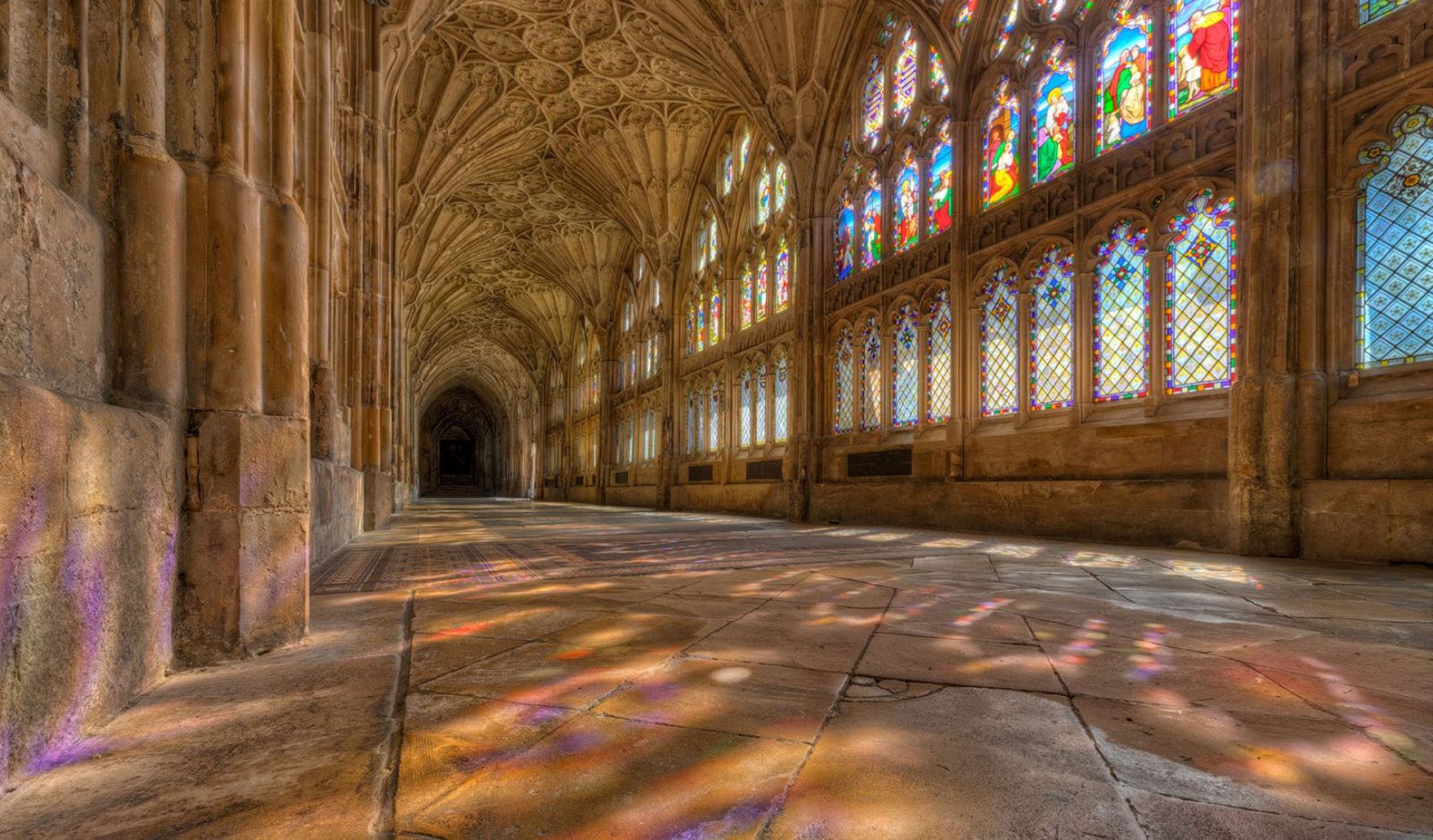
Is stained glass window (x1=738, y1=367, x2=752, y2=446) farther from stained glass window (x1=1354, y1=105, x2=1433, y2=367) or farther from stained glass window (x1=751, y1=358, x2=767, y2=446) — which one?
stained glass window (x1=1354, y1=105, x2=1433, y2=367)

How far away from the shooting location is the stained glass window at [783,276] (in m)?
15.0

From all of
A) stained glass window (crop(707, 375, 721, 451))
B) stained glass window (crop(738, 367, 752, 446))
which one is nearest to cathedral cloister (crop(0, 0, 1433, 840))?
stained glass window (crop(738, 367, 752, 446))

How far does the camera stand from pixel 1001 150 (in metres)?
9.75

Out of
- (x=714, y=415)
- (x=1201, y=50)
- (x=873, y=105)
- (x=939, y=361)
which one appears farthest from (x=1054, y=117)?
(x=714, y=415)

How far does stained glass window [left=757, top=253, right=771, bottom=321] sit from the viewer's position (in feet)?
52.0

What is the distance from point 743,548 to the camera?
22.1ft

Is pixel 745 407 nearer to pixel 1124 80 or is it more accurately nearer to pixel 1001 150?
pixel 1001 150

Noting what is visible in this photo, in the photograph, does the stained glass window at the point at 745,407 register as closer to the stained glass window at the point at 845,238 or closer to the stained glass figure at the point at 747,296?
the stained glass figure at the point at 747,296

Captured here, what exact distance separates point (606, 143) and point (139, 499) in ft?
61.1

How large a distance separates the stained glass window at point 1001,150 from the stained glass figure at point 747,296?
704 cm

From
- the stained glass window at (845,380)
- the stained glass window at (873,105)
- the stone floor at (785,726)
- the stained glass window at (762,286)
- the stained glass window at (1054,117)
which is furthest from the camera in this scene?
the stained glass window at (762,286)

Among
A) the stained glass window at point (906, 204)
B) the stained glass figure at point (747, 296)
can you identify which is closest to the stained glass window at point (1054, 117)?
the stained glass window at point (906, 204)

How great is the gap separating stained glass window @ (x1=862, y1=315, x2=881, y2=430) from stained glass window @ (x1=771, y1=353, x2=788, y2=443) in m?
2.90

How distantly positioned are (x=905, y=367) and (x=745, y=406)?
575 centimetres
